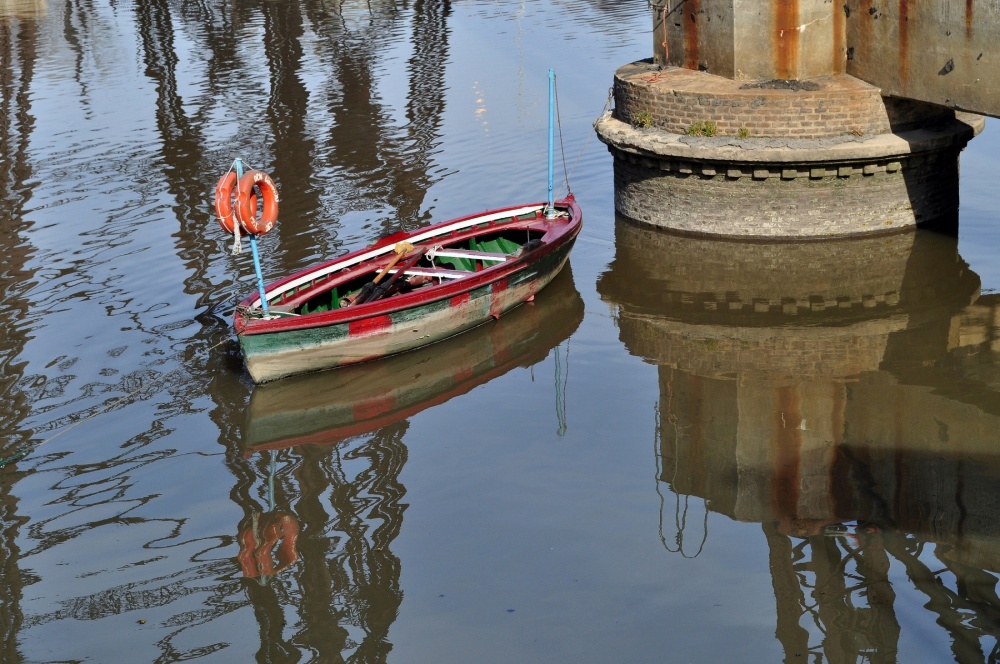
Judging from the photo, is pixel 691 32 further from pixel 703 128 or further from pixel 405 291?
pixel 405 291

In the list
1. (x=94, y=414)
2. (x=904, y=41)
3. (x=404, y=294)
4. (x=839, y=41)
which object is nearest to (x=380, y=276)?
(x=404, y=294)

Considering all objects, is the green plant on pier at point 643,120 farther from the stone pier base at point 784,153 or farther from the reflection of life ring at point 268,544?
the reflection of life ring at point 268,544

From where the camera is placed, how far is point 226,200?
1182 centimetres

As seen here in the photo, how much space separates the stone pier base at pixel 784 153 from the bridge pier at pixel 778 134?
1cm

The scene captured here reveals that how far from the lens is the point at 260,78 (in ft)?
88.7

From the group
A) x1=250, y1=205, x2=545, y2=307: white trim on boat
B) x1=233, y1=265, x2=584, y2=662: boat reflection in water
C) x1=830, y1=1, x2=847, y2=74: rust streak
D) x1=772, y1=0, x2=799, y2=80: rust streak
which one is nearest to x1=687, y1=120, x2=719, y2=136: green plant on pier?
x1=772, y1=0, x2=799, y2=80: rust streak

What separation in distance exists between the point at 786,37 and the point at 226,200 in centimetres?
714

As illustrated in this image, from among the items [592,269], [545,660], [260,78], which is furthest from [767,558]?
[260,78]

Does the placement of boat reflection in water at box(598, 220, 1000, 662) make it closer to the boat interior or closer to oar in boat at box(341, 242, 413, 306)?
the boat interior

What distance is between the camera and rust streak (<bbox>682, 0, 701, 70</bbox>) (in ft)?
50.8

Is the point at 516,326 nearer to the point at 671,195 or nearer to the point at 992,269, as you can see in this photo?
the point at 671,195

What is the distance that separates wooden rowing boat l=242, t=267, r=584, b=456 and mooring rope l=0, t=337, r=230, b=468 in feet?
3.30

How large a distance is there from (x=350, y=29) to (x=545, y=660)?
1053 inches

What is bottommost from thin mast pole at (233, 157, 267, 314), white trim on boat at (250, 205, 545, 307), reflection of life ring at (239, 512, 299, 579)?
reflection of life ring at (239, 512, 299, 579)
